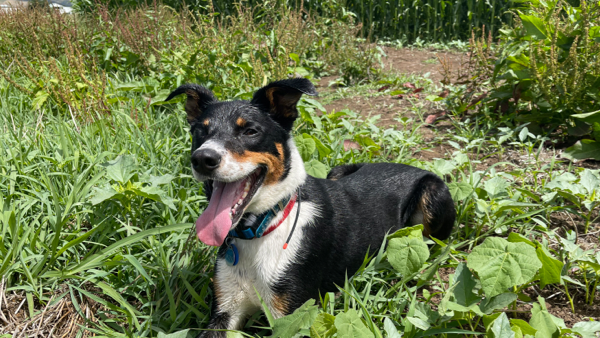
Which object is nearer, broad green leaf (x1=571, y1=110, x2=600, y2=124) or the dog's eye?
the dog's eye

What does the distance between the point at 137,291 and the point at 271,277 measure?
0.92 metres

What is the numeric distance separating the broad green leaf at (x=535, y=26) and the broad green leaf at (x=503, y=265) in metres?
2.65

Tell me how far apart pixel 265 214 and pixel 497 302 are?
1.12 meters

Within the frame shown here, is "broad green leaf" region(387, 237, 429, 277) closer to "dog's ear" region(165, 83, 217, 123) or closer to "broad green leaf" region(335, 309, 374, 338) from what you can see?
"broad green leaf" region(335, 309, 374, 338)

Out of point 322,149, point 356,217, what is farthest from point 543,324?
point 322,149

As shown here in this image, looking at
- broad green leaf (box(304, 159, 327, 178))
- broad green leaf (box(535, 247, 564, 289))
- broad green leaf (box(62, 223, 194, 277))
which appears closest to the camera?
broad green leaf (box(535, 247, 564, 289))

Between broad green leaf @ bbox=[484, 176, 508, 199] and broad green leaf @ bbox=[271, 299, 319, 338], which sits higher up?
broad green leaf @ bbox=[484, 176, 508, 199]

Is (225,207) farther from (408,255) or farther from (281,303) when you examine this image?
(408,255)

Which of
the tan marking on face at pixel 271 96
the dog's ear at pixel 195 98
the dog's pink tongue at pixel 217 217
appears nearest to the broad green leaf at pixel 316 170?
the tan marking on face at pixel 271 96

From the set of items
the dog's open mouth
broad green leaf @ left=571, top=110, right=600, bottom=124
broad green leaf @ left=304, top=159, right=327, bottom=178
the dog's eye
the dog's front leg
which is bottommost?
the dog's front leg

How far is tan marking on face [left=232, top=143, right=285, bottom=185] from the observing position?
206 cm

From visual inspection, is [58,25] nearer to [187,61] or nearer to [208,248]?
[187,61]

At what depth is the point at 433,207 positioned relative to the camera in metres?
2.83

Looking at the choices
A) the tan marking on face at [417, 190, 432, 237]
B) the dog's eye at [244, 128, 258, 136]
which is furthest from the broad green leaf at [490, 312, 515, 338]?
the dog's eye at [244, 128, 258, 136]
